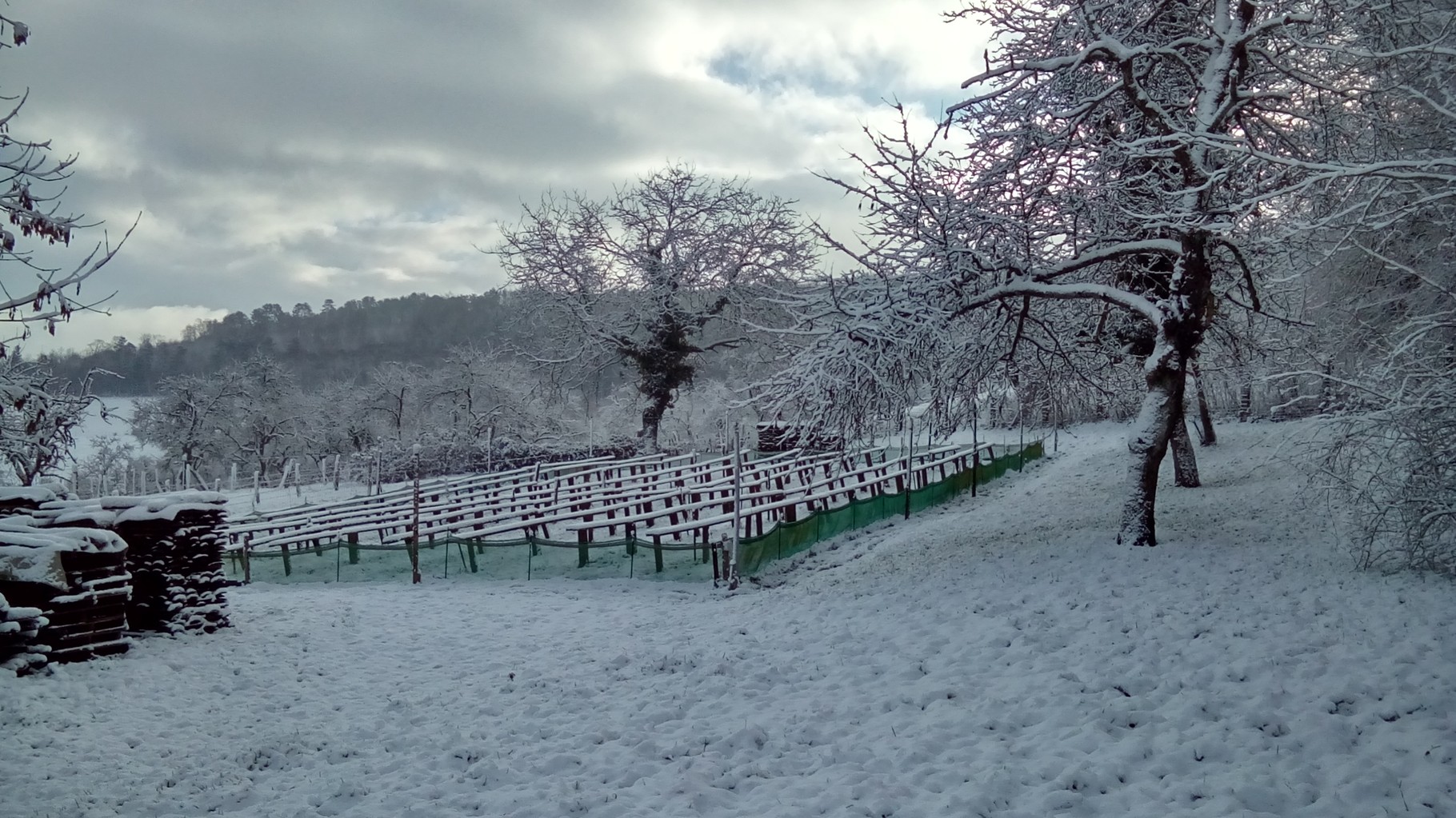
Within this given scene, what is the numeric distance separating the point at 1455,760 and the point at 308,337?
101340mm

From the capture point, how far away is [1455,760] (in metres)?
4.55

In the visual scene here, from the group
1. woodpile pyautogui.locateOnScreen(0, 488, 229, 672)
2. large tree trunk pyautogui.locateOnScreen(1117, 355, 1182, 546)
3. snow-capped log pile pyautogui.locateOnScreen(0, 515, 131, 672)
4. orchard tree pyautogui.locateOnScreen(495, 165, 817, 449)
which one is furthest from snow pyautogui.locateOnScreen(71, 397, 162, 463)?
large tree trunk pyautogui.locateOnScreen(1117, 355, 1182, 546)

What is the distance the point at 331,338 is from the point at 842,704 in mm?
97141

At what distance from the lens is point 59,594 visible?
25.2ft

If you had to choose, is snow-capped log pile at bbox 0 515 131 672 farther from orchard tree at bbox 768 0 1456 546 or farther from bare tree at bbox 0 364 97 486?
orchard tree at bbox 768 0 1456 546

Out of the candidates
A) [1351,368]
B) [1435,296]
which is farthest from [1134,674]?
[1351,368]

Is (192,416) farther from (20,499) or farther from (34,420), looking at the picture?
(34,420)

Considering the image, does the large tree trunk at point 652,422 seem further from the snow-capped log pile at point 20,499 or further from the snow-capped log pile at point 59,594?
the snow-capped log pile at point 59,594

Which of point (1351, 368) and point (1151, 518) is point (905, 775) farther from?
point (1351, 368)

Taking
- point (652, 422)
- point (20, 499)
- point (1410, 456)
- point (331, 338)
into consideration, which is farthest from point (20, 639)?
point (331, 338)

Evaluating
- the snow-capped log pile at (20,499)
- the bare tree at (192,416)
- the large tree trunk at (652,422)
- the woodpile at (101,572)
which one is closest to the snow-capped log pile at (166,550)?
the woodpile at (101,572)

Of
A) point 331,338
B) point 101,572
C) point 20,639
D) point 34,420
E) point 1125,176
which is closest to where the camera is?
point 34,420

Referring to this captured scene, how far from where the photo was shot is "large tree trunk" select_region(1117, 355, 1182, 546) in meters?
9.78

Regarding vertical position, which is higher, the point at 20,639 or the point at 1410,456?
the point at 1410,456
